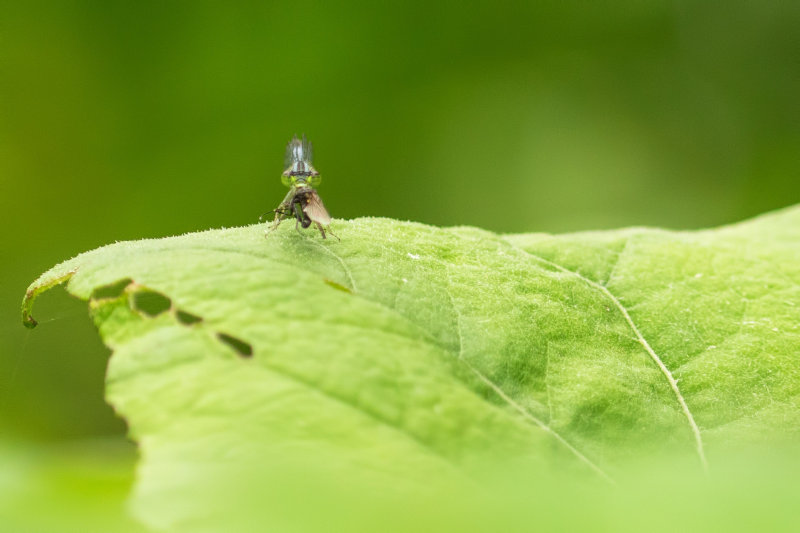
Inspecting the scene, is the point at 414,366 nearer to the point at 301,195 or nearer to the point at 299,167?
the point at 301,195

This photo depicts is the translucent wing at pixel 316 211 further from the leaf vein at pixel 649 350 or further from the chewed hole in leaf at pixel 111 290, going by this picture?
the leaf vein at pixel 649 350

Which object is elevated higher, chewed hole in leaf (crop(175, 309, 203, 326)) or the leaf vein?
the leaf vein

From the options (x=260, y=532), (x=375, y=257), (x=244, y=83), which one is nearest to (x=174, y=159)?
(x=244, y=83)

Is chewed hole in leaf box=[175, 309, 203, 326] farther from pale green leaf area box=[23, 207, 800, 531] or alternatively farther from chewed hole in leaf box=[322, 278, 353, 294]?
chewed hole in leaf box=[322, 278, 353, 294]

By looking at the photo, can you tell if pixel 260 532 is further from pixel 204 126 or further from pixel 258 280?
pixel 204 126

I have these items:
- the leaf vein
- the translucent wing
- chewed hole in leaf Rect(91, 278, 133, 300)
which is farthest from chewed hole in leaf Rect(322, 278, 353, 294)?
the leaf vein

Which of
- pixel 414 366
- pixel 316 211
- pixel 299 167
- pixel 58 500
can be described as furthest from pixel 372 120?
pixel 58 500
